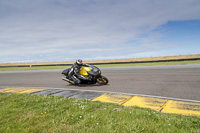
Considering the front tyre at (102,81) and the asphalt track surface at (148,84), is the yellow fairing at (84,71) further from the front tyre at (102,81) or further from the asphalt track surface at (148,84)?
the front tyre at (102,81)

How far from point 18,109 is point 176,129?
15.5 feet

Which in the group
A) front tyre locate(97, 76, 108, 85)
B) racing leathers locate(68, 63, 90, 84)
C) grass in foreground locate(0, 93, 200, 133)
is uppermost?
racing leathers locate(68, 63, 90, 84)

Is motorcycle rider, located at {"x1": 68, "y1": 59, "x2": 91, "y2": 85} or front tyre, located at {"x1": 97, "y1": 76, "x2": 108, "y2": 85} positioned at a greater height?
motorcycle rider, located at {"x1": 68, "y1": 59, "x2": 91, "y2": 85}

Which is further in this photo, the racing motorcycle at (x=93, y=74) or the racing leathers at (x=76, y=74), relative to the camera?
the racing leathers at (x=76, y=74)

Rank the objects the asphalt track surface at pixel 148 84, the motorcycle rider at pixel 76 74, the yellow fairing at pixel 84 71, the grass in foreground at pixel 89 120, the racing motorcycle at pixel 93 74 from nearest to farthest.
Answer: the grass in foreground at pixel 89 120 < the asphalt track surface at pixel 148 84 < the racing motorcycle at pixel 93 74 < the yellow fairing at pixel 84 71 < the motorcycle rider at pixel 76 74

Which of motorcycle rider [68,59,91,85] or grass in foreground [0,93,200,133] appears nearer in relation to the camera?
grass in foreground [0,93,200,133]

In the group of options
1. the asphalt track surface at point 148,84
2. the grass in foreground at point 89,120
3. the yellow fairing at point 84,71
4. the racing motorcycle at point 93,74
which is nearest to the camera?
the grass in foreground at point 89,120

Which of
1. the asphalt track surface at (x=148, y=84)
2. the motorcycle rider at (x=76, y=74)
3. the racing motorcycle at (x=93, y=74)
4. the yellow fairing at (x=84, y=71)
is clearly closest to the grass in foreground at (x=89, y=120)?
the asphalt track surface at (x=148, y=84)

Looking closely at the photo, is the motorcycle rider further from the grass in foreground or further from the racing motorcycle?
the grass in foreground

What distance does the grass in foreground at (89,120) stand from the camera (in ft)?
11.3

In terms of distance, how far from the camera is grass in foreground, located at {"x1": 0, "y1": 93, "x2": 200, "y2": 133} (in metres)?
3.44

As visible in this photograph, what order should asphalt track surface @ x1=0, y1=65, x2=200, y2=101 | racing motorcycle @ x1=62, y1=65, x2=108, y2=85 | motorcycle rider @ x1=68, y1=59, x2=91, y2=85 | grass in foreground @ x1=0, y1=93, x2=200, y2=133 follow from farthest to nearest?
motorcycle rider @ x1=68, y1=59, x2=91, y2=85, racing motorcycle @ x1=62, y1=65, x2=108, y2=85, asphalt track surface @ x1=0, y1=65, x2=200, y2=101, grass in foreground @ x1=0, y1=93, x2=200, y2=133

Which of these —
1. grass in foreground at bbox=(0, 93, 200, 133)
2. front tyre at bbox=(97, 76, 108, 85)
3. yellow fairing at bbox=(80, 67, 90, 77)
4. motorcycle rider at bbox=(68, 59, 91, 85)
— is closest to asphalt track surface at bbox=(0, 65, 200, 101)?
front tyre at bbox=(97, 76, 108, 85)

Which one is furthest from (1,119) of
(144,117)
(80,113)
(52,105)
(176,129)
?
(176,129)
